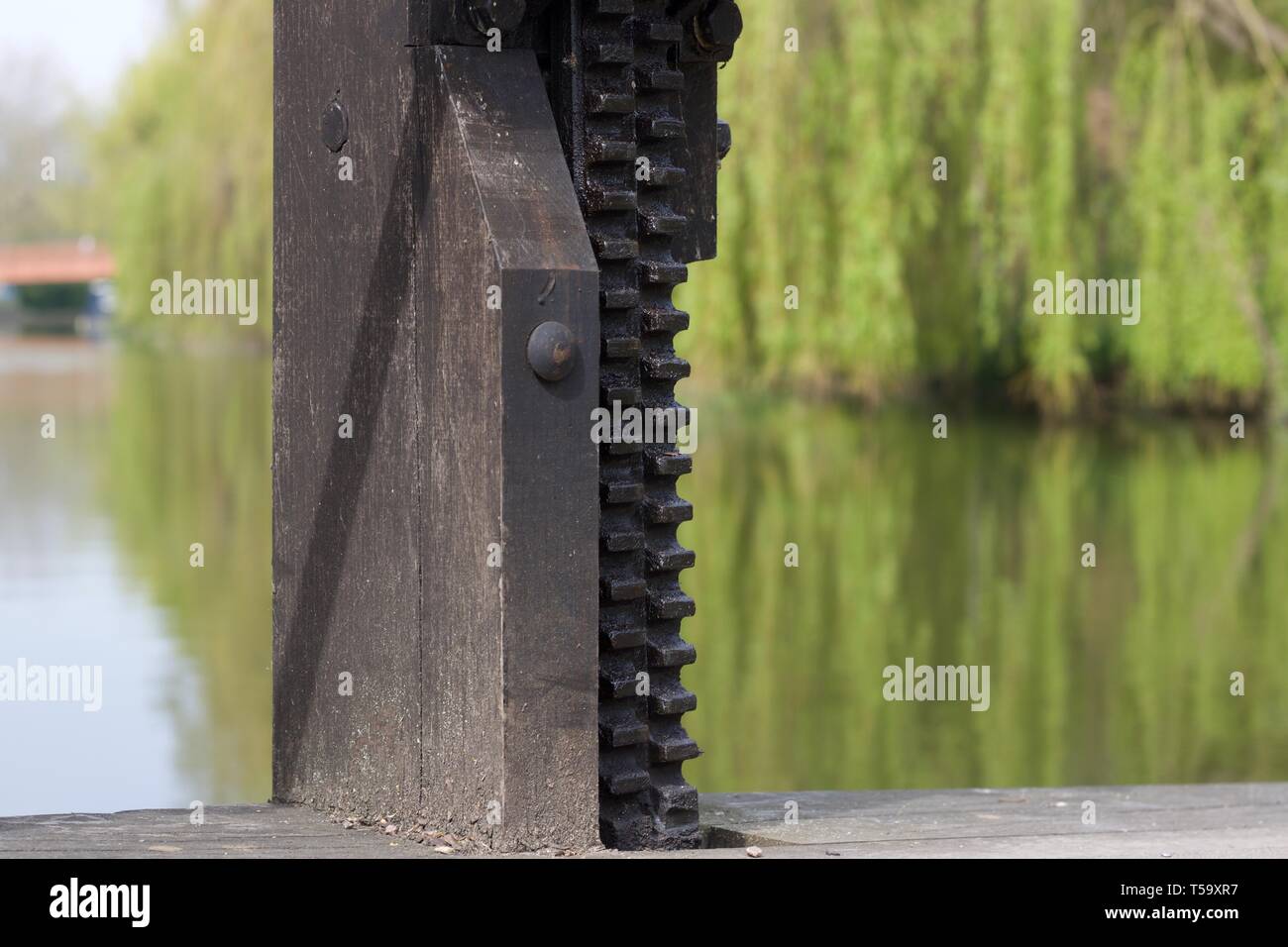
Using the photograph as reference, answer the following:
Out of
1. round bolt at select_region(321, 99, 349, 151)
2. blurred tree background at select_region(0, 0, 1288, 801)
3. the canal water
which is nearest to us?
round bolt at select_region(321, 99, 349, 151)

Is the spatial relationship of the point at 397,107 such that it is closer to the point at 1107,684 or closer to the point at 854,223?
the point at 1107,684

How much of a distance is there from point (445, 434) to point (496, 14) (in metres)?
0.74

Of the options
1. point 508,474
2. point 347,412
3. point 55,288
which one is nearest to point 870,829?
point 508,474

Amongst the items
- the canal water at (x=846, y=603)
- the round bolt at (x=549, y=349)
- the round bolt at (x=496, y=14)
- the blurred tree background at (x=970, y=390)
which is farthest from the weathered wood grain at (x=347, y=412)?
the blurred tree background at (x=970, y=390)

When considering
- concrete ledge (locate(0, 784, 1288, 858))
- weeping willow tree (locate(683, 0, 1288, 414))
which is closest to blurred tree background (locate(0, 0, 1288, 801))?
weeping willow tree (locate(683, 0, 1288, 414))

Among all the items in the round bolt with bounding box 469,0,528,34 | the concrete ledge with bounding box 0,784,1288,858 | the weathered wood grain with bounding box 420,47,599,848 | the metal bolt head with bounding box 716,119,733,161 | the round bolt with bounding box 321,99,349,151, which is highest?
the round bolt with bounding box 469,0,528,34

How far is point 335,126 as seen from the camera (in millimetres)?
3672

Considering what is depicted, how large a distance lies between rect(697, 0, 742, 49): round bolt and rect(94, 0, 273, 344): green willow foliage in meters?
9.88

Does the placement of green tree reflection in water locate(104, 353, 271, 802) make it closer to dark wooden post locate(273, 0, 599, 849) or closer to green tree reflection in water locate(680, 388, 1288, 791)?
green tree reflection in water locate(680, 388, 1288, 791)

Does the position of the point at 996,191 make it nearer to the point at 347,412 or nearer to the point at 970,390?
the point at 970,390

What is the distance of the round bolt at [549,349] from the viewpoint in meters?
3.22

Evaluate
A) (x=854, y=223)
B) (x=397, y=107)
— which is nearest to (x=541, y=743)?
(x=397, y=107)

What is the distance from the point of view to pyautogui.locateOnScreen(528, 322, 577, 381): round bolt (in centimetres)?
322

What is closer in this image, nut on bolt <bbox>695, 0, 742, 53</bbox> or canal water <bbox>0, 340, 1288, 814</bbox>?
nut on bolt <bbox>695, 0, 742, 53</bbox>
